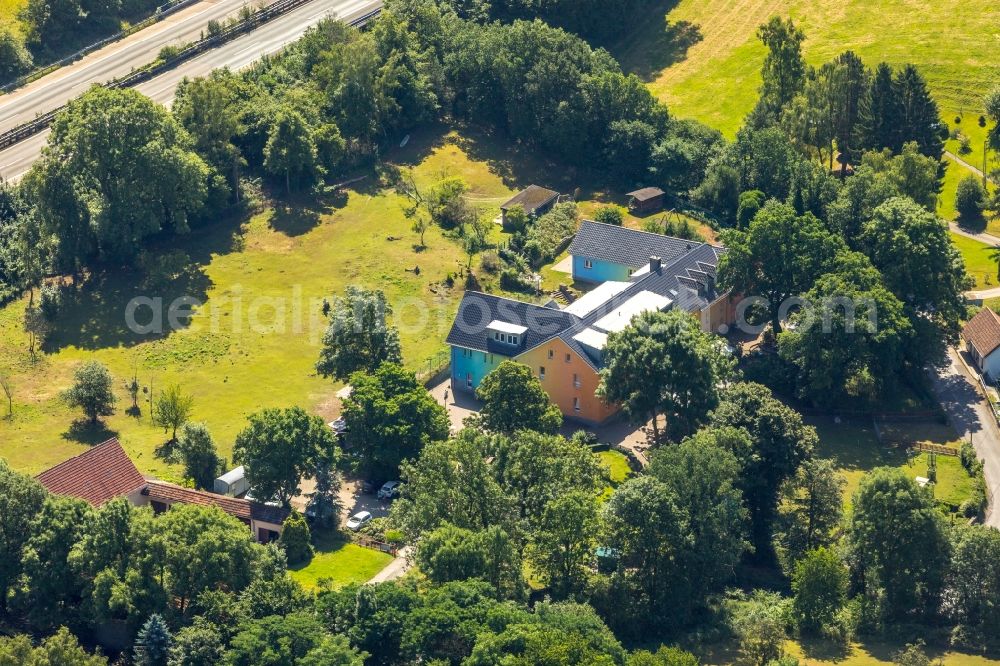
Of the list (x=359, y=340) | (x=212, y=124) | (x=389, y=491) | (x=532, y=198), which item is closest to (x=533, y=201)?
(x=532, y=198)

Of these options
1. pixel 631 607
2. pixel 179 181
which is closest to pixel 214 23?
pixel 179 181

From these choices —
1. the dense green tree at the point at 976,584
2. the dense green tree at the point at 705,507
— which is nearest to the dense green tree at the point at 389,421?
the dense green tree at the point at 705,507

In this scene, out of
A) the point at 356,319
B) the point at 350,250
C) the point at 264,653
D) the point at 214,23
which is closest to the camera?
the point at 264,653

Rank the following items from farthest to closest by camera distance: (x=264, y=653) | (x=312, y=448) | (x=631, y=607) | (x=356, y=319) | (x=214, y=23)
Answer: (x=214, y=23) < (x=356, y=319) < (x=312, y=448) < (x=631, y=607) < (x=264, y=653)

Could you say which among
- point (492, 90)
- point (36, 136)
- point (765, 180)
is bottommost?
point (765, 180)

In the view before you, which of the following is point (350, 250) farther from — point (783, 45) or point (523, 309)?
point (783, 45)

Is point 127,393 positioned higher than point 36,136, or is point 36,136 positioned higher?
point 36,136
